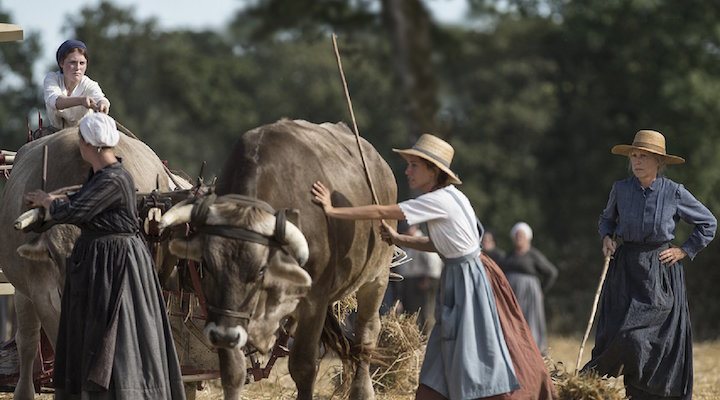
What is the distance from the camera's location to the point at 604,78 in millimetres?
29531

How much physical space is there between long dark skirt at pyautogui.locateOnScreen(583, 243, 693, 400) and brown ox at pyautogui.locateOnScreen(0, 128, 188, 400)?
3.15m

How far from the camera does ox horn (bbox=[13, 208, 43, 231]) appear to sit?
6.82m

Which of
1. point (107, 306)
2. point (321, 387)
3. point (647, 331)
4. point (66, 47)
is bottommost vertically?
point (321, 387)

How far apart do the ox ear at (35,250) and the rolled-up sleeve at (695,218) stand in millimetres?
4221

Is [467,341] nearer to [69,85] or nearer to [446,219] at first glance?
[446,219]

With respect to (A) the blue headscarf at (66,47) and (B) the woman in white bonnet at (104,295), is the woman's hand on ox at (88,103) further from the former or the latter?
(B) the woman in white bonnet at (104,295)

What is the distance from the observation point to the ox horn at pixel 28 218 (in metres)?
6.82

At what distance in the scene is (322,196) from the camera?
770cm

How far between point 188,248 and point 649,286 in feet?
10.8

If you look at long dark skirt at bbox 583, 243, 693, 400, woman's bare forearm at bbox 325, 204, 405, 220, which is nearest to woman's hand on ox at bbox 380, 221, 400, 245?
woman's bare forearm at bbox 325, 204, 405, 220

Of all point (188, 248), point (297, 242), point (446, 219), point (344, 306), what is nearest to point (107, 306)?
point (188, 248)

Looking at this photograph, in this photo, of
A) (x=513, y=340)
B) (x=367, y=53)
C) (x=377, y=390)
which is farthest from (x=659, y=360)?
(x=367, y=53)

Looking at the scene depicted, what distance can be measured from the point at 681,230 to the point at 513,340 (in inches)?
719

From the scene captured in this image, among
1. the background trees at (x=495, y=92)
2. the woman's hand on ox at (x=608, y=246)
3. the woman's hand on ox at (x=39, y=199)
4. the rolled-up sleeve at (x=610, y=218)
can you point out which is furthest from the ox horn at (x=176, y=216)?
the background trees at (x=495, y=92)
